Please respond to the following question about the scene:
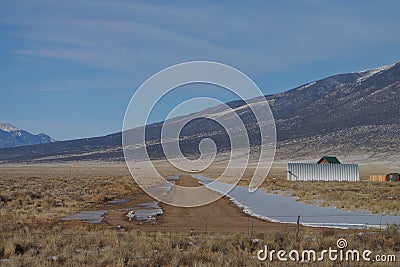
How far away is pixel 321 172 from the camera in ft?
192

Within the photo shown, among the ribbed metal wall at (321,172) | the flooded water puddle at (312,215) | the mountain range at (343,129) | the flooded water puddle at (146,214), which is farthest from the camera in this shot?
the mountain range at (343,129)

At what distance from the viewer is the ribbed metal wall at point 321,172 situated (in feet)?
190

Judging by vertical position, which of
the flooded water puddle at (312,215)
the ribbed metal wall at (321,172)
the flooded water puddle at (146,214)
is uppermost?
the ribbed metal wall at (321,172)

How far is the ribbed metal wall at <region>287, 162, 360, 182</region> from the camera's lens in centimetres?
5788

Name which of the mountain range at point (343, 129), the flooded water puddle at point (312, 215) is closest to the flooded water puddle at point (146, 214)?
the flooded water puddle at point (312, 215)

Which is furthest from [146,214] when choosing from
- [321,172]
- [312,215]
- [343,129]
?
[343,129]

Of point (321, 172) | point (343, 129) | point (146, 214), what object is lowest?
point (146, 214)

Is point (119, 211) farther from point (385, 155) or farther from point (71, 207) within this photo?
point (385, 155)

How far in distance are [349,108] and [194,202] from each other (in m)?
148

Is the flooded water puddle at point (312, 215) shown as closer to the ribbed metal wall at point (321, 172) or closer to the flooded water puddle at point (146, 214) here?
the flooded water puddle at point (146, 214)

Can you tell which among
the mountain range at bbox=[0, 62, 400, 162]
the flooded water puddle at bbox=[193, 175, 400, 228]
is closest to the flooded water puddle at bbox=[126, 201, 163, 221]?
the flooded water puddle at bbox=[193, 175, 400, 228]

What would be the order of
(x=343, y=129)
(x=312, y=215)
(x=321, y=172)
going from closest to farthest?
(x=312, y=215) < (x=321, y=172) < (x=343, y=129)

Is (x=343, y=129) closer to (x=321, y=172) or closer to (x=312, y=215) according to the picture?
(x=321, y=172)

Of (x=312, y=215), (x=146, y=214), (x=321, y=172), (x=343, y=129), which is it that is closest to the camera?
(x=312, y=215)
